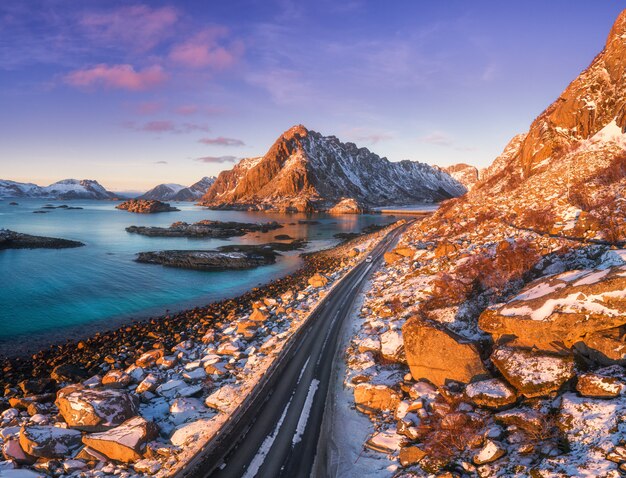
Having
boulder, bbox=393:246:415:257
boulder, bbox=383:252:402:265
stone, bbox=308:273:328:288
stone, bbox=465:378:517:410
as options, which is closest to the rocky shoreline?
stone, bbox=308:273:328:288

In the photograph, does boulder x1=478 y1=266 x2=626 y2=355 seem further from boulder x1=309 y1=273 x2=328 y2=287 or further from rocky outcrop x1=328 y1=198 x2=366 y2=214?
rocky outcrop x1=328 y1=198 x2=366 y2=214

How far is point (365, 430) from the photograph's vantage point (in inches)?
502

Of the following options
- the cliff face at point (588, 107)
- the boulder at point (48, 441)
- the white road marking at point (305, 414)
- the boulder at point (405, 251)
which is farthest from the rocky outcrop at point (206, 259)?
the cliff face at point (588, 107)

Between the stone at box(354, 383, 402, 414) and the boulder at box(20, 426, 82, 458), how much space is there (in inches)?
454

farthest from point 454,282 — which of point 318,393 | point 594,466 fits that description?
point 594,466

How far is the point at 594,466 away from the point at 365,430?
24.3 ft

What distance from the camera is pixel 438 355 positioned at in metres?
13.8

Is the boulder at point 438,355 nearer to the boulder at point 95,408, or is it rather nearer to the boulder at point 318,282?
the boulder at point 95,408

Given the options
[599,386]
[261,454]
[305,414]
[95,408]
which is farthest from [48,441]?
[599,386]

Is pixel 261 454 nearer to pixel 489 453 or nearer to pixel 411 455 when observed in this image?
pixel 411 455

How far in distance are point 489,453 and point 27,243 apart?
287ft

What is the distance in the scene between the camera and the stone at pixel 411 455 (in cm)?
1025

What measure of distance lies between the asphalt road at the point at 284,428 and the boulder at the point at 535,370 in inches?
304

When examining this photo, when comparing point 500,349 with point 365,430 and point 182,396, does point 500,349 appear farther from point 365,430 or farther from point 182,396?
point 182,396
